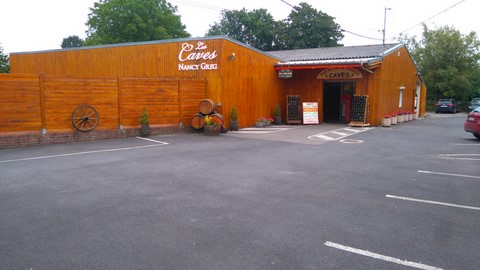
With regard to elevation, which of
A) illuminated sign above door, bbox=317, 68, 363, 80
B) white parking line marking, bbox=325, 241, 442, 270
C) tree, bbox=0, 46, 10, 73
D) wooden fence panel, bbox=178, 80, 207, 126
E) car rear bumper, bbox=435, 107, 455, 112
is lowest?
white parking line marking, bbox=325, 241, 442, 270

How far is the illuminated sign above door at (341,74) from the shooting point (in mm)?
17953

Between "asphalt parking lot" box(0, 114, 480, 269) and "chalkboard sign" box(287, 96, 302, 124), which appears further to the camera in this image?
"chalkboard sign" box(287, 96, 302, 124)

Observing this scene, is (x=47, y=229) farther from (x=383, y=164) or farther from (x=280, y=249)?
(x=383, y=164)

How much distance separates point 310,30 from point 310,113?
993 inches

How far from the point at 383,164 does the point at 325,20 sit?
119 ft

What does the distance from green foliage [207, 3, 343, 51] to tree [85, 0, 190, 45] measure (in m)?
10.4

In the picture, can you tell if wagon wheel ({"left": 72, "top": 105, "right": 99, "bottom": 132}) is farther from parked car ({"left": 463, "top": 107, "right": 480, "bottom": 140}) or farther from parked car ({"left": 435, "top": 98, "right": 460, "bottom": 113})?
parked car ({"left": 435, "top": 98, "right": 460, "bottom": 113})

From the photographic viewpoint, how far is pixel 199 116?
13.5 m

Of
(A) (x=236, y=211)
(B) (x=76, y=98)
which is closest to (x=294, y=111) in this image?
(B) (x=76, y=98)

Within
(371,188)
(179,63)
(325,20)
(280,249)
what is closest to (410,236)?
(280,249)

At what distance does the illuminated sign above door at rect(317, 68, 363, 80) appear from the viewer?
17953mm

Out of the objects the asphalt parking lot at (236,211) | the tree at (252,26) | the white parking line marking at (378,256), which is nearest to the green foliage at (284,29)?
the tree at (252,26)

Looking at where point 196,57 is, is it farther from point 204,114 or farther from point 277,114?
point 277,114

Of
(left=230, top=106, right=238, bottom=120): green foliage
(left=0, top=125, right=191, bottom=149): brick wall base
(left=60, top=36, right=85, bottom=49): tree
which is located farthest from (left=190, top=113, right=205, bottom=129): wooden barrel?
(left=60, top=36, right=85, bottom=49): tree
